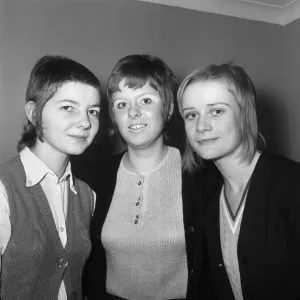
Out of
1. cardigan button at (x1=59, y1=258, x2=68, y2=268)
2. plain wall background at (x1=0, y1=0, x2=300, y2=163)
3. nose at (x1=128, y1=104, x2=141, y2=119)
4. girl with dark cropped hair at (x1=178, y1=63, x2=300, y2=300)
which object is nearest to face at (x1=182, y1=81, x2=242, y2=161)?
girl with dark cropped hair at (x1=178, y1=63, x2=300, y2=300)

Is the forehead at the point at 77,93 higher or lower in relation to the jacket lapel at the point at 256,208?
higher

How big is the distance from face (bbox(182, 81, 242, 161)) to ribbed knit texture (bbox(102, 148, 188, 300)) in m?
0.27

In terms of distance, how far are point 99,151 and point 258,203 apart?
131 centimetres

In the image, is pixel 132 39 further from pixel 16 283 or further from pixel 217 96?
pixel 16 283

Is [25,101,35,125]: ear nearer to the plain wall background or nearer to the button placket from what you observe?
the button placket

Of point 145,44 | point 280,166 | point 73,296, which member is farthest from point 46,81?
point 145,44

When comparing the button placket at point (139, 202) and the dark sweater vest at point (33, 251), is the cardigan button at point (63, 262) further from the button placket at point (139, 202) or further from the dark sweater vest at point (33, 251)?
the button placket at point (139, 202)

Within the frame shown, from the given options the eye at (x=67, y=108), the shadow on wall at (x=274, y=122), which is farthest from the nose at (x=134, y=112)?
the shadow on wall at (x=274, y=122)

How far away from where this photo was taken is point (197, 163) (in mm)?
1465

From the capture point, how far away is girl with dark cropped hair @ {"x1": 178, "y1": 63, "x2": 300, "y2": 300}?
3.57 ft

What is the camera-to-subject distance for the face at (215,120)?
119 cm

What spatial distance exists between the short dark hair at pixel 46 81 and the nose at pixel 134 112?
0.16m

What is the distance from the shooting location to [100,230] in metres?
1.36

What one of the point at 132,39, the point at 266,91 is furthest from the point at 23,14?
the point at 266,91
